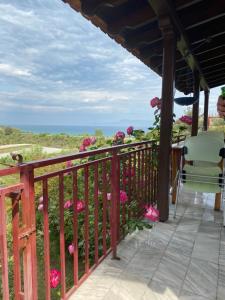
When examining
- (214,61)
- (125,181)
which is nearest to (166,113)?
(125,181)

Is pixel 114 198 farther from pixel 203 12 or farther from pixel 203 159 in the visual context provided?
pixel 203 12

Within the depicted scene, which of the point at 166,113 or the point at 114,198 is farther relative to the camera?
the point at 166,113

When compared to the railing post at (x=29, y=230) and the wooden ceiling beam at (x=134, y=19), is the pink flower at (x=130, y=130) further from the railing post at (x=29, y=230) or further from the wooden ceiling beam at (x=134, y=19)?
the railing post at (x=29, y=230)

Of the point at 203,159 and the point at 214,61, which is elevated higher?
the point at 214,61

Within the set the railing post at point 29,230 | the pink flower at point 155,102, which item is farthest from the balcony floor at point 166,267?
the pink flower at point 155,102

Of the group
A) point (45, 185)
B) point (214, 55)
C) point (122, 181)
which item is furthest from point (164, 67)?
point (214, 55)

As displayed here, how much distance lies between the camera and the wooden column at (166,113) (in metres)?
2.95

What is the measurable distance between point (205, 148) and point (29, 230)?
8.57 feet

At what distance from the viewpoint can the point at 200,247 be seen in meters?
2.55

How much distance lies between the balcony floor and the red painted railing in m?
0.14

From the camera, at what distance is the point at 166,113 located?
3.04 m

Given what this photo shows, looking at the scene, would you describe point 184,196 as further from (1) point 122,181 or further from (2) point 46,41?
(2) point 46,41

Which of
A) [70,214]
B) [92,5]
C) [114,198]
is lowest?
[70,214]

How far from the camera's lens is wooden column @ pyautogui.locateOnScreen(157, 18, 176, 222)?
295cm
